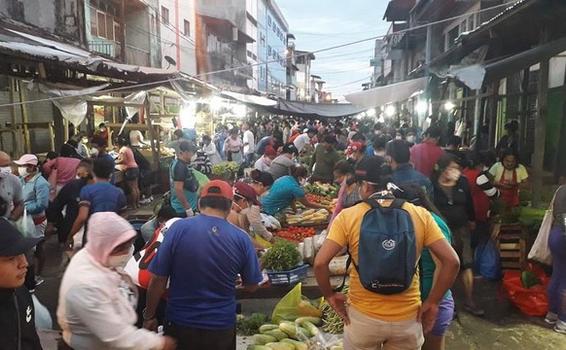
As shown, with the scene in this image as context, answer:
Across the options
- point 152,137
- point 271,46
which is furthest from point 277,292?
point 271,46

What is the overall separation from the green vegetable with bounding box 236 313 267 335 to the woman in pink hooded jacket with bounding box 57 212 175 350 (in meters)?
2.52

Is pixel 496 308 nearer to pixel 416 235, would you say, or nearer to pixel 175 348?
pixel 416 235

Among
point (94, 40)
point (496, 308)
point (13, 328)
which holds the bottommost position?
point (496, 308)

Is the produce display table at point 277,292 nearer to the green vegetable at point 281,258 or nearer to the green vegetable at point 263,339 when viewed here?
the green vegetable at point 281,258

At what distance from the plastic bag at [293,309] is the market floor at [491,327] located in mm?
445

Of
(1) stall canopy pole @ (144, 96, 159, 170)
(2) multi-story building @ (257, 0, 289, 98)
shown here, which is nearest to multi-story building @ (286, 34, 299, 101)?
(2) multi-story building @ (257, 0, 289, 98)

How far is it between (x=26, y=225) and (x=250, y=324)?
9.65 feet

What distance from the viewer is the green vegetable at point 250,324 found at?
16.6ft

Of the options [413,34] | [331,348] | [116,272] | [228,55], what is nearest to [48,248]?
[331,348]

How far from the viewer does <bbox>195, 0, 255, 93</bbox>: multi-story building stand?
3247 cm

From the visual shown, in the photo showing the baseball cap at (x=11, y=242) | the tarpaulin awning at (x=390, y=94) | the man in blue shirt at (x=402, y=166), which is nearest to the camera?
the baseball cap at (x=11, y=242)

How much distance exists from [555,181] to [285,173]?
5406 mm

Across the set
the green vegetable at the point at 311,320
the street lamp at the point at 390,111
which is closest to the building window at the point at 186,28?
the street lamp at the point at 390,111

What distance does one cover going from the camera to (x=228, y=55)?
3903 cm
